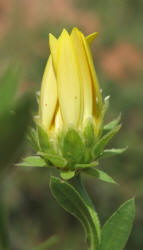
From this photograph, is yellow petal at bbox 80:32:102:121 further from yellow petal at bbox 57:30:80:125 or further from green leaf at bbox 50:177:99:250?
green leaf at bbox 50:177:99:250

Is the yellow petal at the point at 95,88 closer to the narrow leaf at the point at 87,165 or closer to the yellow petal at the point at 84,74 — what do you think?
the yellow petal at the point at 84,74

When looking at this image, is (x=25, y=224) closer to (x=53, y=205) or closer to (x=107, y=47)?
(x=53, y=205)

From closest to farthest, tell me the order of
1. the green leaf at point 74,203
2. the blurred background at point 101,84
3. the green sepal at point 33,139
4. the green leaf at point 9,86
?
1. the green leaf at point 9,86
2. the green leaf at point 74,203
3. the green sepal at point 33,139
4. the blurred background at point 101,84

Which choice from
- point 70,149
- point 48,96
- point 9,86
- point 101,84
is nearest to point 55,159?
point 70,149

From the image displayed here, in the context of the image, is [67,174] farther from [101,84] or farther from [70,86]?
[101,84]

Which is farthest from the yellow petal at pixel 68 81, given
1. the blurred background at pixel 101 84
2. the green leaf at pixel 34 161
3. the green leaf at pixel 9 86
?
the blurred background at pixel 101 84

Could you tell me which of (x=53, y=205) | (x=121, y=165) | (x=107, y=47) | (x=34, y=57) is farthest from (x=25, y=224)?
(x=107, y=47)
